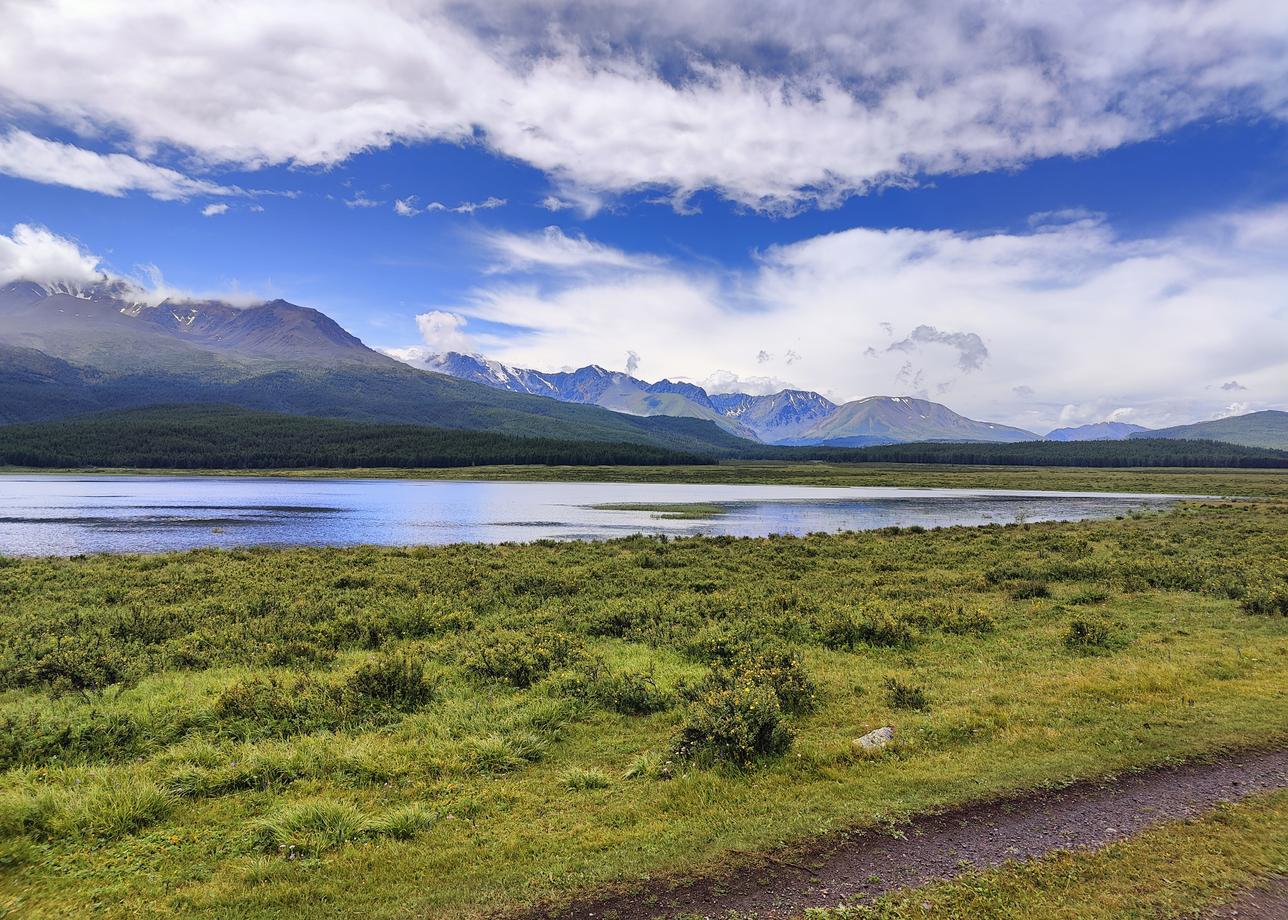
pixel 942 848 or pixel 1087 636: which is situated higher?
pixel 942 848

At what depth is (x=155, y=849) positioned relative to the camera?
877cm

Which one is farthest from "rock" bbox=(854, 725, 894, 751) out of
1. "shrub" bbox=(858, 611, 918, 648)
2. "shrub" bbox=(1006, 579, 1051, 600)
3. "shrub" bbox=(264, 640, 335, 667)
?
"shrub" bbox=(1006, 579, 1051, 600)

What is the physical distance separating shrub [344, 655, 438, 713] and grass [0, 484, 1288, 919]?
2.6 inches

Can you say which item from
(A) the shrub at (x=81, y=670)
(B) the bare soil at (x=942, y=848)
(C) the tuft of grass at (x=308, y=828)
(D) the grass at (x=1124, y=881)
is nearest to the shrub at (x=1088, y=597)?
(B) the bare soil at (x=942, y=848)

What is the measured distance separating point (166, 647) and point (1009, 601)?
3042 cm

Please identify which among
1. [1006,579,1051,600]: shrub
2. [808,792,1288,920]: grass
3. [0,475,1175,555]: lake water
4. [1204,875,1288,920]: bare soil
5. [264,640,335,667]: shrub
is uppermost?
[1204,875,1288,920]: bare soil

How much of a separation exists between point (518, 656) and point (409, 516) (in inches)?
2729

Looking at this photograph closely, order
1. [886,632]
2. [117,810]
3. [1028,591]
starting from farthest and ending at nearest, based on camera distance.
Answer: [1028,591], [886,632], [117,810]

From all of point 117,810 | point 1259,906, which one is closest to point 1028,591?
point 1259,906

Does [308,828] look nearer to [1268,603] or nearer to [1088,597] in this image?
[1088,597]

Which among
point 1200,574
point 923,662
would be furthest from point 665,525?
point 923,662

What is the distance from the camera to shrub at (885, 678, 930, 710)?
14594 mm

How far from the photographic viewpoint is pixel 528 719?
45.9 ft

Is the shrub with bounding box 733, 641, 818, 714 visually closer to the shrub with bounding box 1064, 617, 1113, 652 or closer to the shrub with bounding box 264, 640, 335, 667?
the shrub with bounding box 1064, 617, 1113, 652
